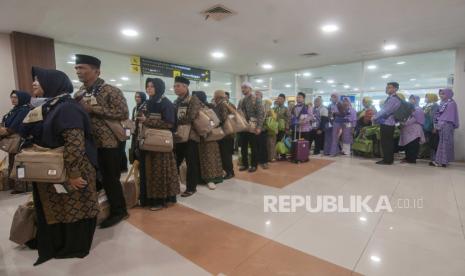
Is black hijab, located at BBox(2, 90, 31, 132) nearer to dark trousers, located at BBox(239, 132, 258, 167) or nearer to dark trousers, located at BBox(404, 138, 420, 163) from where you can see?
dark trousers, located at BBox(239, 132, 258, 167)

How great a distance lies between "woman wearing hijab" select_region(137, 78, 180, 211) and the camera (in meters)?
2.77

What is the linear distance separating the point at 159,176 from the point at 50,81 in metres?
1.43

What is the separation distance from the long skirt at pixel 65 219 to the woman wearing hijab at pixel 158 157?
84cm

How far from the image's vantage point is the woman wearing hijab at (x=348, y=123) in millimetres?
6296

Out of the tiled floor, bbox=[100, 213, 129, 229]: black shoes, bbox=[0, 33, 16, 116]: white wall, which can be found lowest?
the tiled floor

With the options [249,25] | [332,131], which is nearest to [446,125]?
[332,131]

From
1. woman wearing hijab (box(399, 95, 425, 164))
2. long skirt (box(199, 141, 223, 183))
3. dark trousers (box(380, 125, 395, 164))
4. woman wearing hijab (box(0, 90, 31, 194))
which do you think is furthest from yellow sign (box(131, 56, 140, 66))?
woman wearing hijab (box(399, 95, 425, 164))

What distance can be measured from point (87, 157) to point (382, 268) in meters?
2.41

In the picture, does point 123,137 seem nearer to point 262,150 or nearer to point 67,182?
point 67,182

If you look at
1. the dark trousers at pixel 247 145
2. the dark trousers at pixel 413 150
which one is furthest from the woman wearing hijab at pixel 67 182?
the dark trousers at pixel 413 150

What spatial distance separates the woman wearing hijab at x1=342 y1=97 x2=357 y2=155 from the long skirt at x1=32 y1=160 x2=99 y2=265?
5994 mm

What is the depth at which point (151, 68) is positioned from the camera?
6898mm

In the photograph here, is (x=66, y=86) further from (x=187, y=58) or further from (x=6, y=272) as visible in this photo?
(x=187, y=58)

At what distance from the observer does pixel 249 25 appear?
424 centimetres
